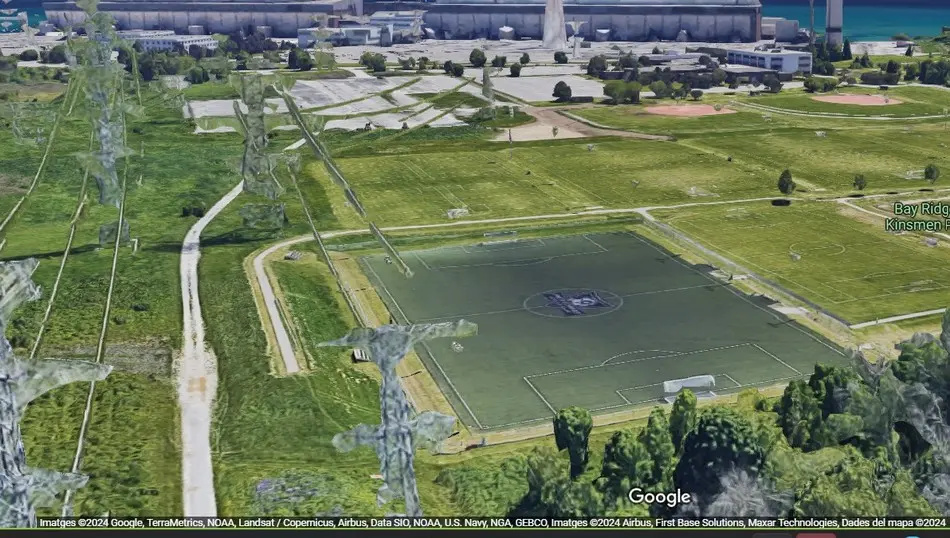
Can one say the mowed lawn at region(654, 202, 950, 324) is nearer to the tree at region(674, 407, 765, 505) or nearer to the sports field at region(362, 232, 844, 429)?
the sports field at region(362, 232, 844, 429)

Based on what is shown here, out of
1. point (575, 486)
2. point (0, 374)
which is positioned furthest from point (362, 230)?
point (0, 374)

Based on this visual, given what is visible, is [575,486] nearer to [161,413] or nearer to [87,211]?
[161,413]

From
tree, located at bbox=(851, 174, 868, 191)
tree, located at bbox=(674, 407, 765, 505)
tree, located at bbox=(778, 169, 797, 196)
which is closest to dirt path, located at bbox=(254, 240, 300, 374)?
tree, located at bbox=(674, 407, 765, 505)

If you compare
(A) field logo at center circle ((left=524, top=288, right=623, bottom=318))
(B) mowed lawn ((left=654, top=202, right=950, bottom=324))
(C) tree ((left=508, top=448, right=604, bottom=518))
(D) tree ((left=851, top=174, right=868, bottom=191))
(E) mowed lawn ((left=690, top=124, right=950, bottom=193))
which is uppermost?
(E) mowed lawn ((left=690, top=124, right=950, bottom=193))

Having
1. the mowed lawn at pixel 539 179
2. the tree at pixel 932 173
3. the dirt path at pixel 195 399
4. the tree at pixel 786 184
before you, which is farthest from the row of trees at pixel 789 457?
the tree at pixel 932 173

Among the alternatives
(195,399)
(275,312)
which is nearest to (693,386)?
(195,399)

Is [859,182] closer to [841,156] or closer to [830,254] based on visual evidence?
[841,156]
